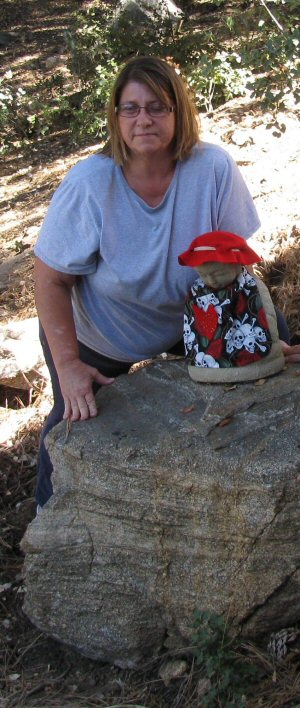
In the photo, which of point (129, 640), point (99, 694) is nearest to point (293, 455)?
Result: point (129, 640)

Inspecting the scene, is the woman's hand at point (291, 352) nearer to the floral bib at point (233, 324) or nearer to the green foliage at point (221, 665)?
the floral bib at point (233, 324)

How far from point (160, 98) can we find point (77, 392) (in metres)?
0.97

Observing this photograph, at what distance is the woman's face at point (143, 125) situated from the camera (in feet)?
8.21

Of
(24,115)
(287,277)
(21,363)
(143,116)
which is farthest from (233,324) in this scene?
(24,115)

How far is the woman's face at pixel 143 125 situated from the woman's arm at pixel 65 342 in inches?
19.6

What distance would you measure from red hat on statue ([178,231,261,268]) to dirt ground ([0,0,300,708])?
116cm

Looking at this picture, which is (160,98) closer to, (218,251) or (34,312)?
(218,251)

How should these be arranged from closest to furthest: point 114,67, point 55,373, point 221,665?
point 221,665, point 55,373, point 114,67

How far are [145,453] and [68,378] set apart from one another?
1.32 feet

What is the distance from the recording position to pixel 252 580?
2268 mm

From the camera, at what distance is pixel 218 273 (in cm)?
236

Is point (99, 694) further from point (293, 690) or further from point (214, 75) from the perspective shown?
point (214, 75)

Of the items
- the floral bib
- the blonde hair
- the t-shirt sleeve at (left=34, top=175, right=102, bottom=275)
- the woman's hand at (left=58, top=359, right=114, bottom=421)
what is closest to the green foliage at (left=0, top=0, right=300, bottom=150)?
the blonde hair

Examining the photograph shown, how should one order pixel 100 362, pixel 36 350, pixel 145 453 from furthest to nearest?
pixel 36 350 < pixel 100 362 < pixel 145 453
